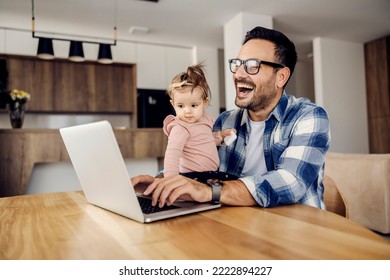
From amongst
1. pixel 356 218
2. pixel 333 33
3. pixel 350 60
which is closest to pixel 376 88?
pixel 350 60

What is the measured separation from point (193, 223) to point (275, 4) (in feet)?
13.7

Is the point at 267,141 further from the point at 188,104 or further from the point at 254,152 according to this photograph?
the point at 188,104

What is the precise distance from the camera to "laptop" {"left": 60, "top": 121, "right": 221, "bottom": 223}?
62 centimetres

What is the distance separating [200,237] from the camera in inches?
21.6

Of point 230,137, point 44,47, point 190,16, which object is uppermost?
point 190,16

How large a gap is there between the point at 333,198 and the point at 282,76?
511mm

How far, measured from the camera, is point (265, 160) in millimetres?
1199

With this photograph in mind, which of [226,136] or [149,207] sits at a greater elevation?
[226,136]

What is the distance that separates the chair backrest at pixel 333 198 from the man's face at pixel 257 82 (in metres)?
0.38

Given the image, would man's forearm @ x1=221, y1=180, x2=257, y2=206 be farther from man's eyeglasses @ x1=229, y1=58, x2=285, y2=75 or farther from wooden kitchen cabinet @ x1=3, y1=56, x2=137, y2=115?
wooden kitchen cabinet @ x1=3, y1=56, x2=137, y2=115

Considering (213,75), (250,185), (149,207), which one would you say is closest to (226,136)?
(250,185)

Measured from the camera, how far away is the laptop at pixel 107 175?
2.04ft

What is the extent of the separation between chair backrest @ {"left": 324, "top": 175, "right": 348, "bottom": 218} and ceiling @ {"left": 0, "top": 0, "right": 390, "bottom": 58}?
11.7ft
